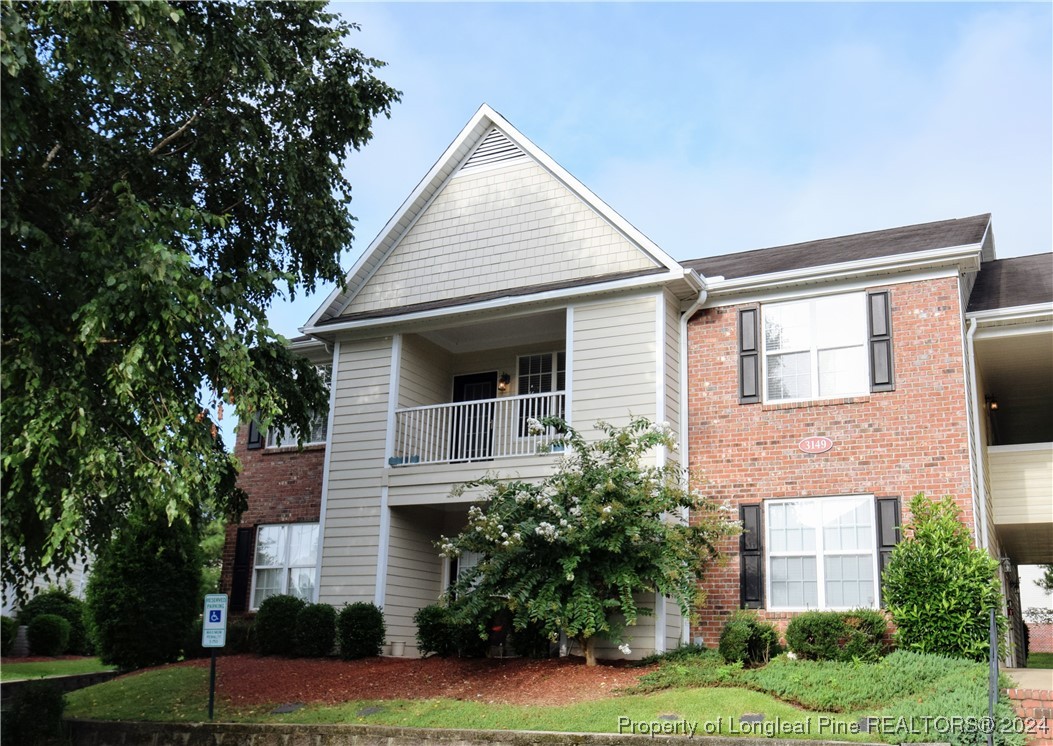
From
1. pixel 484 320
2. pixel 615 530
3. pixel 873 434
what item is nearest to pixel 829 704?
pixel 615 530

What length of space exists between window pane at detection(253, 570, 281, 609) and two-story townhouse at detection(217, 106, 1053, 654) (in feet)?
0.10

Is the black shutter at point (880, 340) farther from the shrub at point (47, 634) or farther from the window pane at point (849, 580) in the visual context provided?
the shrub at point (47, 634)

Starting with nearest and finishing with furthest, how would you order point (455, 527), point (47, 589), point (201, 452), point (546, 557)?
1. point (201, 452)
2. point (546, 557)
3. point (455, 527)
4. point (47, 589)

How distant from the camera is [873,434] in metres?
14.1

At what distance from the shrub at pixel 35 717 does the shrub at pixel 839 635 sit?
30.8ft

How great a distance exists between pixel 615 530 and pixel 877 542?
144 inches

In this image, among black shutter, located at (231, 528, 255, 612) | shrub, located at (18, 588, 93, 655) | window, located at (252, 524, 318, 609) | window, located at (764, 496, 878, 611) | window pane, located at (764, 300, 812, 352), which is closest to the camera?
window, located at (764, 496, 878, 611)

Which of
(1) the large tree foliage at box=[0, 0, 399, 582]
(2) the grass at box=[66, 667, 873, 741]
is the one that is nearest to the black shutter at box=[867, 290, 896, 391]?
(2) the grass at box=[66, 667, 873, 741]

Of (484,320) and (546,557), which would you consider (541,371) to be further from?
(546,557)

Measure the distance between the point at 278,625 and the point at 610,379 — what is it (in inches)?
266

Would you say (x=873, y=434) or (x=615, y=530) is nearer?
(x=615, y=530)

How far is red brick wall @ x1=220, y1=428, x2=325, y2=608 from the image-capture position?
62.3 feet

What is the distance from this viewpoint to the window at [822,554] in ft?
45.0

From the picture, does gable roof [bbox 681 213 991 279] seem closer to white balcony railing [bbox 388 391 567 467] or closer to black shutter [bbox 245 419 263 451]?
white balcony railing [bbox 388 391 567 467]
